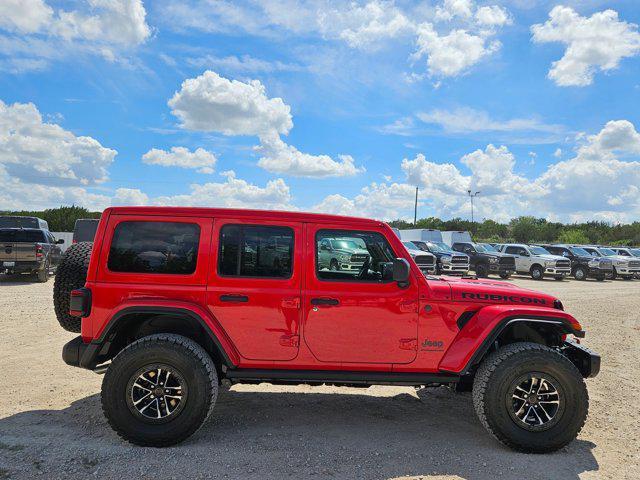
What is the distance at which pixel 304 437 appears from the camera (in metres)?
4.14

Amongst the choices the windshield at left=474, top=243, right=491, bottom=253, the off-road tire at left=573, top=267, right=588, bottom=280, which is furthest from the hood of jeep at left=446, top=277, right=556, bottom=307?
the off-road tire at left=573, top=267, right=588, bottom=280

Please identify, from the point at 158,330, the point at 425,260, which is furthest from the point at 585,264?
the point at 158,330

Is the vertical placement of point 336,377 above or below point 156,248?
below

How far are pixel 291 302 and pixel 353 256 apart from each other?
0.69m

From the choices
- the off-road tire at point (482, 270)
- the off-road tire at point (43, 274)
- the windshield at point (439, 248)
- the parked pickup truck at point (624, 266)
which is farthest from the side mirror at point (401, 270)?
the parked pickup truck at point (624, 266)

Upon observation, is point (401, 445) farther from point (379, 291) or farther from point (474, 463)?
point (379, 291)

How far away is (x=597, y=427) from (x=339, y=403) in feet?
8.24

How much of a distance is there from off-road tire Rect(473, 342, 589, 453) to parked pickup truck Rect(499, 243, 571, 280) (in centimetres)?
2145

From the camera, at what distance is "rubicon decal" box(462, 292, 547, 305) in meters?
4.18

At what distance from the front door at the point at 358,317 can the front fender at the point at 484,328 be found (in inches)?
13.8

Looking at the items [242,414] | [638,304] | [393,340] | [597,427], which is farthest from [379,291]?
[638,304]

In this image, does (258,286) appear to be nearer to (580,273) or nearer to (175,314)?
(175,314)

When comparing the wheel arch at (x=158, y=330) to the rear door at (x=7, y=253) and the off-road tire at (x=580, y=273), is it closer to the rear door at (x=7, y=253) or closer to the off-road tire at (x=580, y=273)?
the rear door at (x=7, y=253)

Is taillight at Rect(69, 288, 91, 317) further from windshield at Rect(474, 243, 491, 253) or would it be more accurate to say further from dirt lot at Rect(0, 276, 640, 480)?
windshield at Rect(474, 243, 491, 253)
